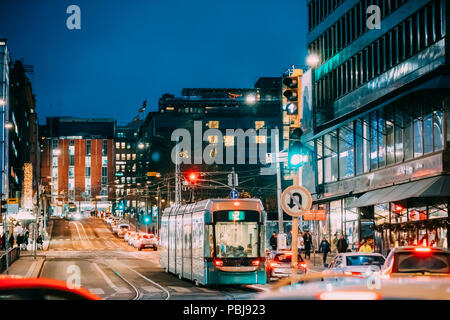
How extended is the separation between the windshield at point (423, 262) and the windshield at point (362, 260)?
6.39 m

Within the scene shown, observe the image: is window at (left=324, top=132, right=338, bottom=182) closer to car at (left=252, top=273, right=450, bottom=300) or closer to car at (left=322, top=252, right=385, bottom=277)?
car at (left=322, top=252, right=385, bottom=277)

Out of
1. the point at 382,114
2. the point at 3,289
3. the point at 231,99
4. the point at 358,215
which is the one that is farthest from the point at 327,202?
the point at 231,99

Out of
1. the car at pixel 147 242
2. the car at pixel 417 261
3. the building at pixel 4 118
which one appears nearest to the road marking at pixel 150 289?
the car at pixel 417 261

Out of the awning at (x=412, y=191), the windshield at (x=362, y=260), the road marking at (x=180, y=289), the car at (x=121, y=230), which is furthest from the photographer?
the car at (x=121, y=230)

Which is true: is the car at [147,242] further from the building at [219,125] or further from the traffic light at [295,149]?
the traffic light at [295,149]

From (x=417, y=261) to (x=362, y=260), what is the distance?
266 inches

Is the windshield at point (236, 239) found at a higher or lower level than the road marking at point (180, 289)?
higher

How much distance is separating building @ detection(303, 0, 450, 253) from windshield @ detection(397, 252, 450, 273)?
1630cm

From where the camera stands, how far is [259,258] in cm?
2483

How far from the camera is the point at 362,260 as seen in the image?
2103 cm

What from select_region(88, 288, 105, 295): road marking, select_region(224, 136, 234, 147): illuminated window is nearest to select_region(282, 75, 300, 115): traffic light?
select_region(88, 288, 105, 295): road marking

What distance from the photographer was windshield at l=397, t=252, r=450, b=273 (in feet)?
46.1

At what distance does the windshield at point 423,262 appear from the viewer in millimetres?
14062
